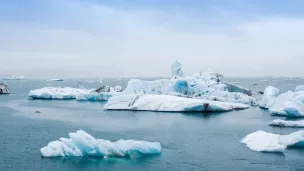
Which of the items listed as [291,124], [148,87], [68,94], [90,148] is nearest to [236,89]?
[148,87]

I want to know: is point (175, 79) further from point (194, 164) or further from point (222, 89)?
point (194, 164)

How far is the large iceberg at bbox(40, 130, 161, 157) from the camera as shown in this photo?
13938mm

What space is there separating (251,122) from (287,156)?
9.91m

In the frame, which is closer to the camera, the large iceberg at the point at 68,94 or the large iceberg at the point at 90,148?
the large iceberg at the point at 90,148

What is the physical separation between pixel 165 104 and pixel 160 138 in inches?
475

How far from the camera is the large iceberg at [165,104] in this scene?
2966cm

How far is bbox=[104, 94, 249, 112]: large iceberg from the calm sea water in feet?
3.52

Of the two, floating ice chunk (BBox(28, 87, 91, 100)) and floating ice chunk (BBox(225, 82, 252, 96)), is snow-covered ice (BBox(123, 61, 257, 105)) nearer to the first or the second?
floating ice chunk (BBox(225, 82, 252, 96))

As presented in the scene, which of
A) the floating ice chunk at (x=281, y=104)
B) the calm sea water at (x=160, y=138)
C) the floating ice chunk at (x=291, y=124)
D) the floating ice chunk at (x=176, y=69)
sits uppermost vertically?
the floating ice chunk at (x=176, y=69)

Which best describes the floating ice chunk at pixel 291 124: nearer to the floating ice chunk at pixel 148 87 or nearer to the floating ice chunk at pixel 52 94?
the floating ice chunk at pixel 148 87

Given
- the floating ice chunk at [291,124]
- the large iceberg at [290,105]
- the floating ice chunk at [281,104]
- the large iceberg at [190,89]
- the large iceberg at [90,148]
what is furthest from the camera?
the large iceberg at [190,89]

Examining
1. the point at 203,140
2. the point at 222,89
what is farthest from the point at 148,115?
the point at 222,89

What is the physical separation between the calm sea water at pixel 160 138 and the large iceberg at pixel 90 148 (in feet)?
1.18

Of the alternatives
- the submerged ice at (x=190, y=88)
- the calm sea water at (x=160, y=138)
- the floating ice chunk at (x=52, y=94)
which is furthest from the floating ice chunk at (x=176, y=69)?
the floating ice chunk at (x=52, y=94)
